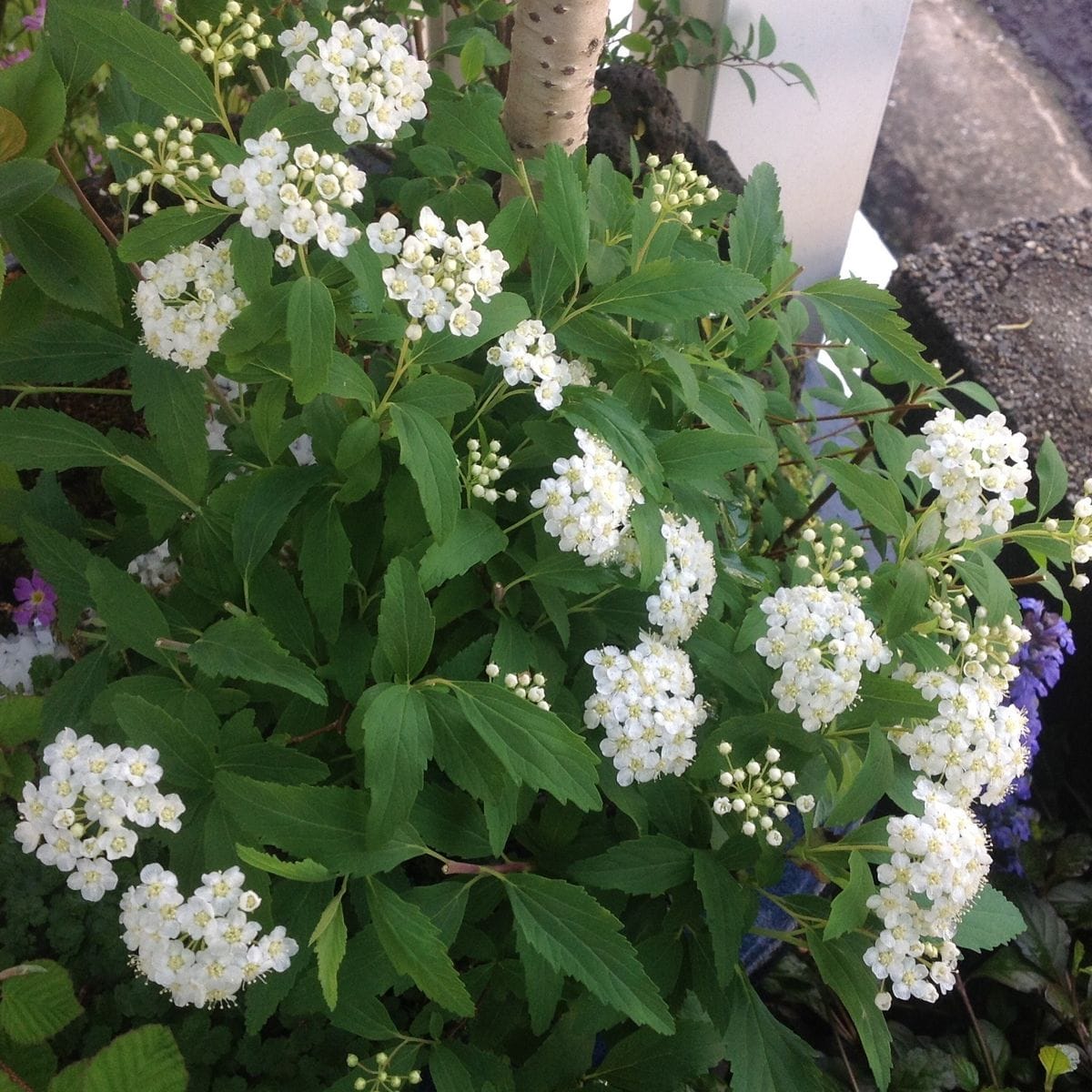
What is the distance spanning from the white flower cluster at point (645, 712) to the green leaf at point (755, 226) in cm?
39

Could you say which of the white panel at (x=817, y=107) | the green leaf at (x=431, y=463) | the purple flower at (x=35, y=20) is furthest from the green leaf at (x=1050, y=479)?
the purple flower at (x=35, y=20)

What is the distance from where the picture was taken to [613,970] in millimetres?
758

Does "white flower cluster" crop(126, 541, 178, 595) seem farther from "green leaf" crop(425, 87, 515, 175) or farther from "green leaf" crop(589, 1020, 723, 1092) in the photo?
A: "green leaf" crop(589, 1020, 723, 1092)

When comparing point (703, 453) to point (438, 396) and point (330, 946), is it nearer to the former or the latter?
point (438, 396)

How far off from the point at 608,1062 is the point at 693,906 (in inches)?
7.6

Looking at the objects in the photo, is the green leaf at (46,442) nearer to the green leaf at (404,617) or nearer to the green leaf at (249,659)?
the green leaf at (249,659)

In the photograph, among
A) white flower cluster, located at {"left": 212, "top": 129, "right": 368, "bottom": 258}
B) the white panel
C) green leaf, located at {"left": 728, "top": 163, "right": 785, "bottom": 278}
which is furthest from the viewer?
the white panel

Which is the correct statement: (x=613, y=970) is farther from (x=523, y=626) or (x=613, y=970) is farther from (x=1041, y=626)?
(x=1041, y=626)

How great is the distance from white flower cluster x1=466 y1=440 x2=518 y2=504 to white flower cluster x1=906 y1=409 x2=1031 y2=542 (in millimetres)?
370

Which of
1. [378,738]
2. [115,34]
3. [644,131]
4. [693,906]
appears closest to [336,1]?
[115,34]

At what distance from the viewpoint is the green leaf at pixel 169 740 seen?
0.72 metres

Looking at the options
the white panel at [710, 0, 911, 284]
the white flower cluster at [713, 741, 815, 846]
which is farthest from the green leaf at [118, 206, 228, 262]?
the white panel at [710, 0, 911, 284]

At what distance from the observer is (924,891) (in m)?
0.77

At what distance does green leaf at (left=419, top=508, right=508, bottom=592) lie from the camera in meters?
0.74
